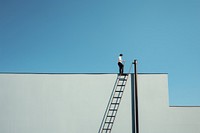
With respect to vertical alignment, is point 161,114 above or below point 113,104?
below

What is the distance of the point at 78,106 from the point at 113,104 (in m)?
1.63

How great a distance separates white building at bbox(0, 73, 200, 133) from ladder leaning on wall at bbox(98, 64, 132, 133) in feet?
0.63

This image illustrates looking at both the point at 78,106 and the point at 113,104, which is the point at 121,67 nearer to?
the point at 113,104

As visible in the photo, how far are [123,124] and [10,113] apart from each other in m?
5.18

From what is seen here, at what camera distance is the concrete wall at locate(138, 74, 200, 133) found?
1002 centimetres

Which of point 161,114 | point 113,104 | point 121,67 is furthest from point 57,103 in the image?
point 161,114

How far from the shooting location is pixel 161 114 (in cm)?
1012

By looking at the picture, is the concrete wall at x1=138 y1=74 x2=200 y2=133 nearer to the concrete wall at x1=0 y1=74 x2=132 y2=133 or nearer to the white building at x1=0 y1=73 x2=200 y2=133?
the white building at x1=0 y1=73 x2=200 y2=133

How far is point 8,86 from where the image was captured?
10.2 metres

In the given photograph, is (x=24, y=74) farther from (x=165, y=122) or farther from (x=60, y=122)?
(x=165, y=122)

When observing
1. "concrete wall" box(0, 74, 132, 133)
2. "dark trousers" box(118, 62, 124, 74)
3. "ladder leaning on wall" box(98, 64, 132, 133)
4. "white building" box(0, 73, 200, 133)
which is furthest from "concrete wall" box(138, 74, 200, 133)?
"dark trousers" box(118, 62, 124, 74)

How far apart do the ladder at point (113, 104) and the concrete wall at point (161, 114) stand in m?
0.85

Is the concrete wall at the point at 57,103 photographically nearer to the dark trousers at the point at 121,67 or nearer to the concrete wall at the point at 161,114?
the dark trousers at the point at 121,67

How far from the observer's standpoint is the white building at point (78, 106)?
990 cm
